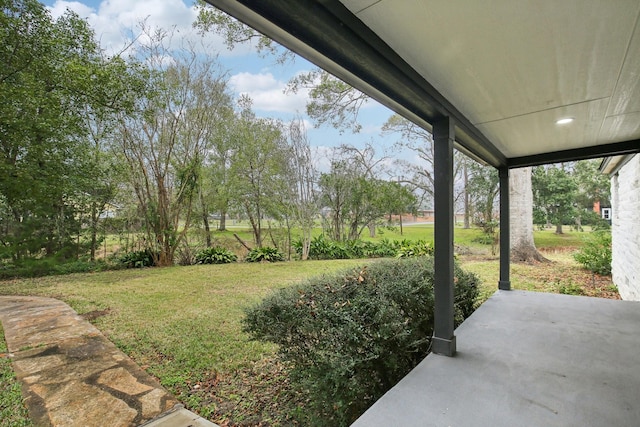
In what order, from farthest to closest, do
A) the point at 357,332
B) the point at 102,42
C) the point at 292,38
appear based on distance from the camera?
the point at 102,42
the point at 357,332
the point at 292,38

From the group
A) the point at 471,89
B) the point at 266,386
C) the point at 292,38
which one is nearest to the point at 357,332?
the point at 266,386

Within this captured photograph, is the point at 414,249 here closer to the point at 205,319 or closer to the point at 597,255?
the point at 597,255

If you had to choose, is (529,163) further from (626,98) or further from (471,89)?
(471,89)

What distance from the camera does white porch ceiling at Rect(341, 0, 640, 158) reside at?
1356 mm

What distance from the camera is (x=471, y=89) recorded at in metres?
2.22

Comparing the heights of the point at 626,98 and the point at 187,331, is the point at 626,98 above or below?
above

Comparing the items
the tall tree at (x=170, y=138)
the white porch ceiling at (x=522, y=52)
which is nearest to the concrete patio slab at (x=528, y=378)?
the white porch ceiling at (x=522, y=52)

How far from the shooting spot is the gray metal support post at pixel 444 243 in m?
2.59

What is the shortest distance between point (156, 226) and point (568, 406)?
8.71 metres

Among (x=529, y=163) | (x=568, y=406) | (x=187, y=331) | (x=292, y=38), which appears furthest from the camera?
(x=529, y=163)

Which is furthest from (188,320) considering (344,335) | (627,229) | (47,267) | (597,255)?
(597,255)

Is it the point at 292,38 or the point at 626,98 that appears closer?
the point at 292,38

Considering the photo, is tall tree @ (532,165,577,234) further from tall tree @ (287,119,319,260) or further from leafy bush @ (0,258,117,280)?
leafy bush @ (0,258,117,280)

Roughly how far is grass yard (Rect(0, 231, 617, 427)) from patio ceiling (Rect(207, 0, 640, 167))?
2475 millimetres
